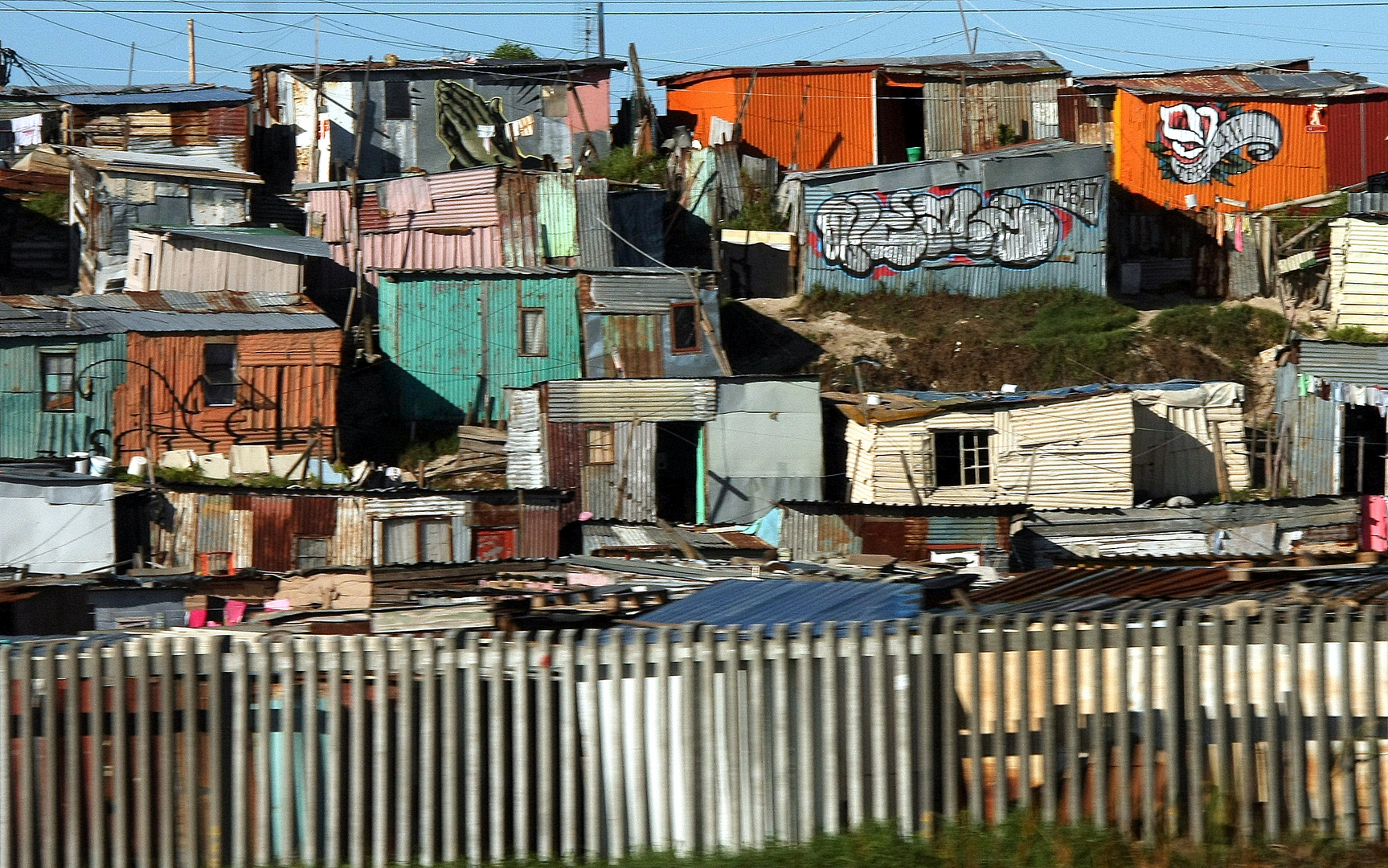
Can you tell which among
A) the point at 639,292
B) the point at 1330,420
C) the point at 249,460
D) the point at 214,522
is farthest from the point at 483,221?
the point at 1330,420

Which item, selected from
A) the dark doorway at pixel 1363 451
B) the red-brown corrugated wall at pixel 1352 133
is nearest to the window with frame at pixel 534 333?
the dark doorway at pixel 1363 451

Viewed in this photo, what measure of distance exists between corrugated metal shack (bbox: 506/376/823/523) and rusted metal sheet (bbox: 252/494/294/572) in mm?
4536

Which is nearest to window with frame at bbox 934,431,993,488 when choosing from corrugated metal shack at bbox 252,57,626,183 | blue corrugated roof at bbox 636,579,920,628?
corrugated metal shack at bbox 252,57,626,183

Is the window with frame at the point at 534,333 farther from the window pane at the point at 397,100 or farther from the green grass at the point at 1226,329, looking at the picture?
the green grass at the point at 1226,329

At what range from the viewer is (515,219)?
32.1 m

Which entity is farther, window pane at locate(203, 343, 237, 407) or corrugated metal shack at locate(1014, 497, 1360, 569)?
window pane at locate(203, 343, 237, 407)

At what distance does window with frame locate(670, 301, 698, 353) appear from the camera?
95.7 ft

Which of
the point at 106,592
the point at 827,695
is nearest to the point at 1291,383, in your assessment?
the point at 106,592

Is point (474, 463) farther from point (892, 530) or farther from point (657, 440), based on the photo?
point (892, 530)

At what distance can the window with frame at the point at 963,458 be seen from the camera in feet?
88.9

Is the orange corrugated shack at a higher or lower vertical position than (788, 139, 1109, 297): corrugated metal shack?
higher

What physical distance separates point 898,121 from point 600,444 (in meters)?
16.2

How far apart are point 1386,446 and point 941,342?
9251 millimetres

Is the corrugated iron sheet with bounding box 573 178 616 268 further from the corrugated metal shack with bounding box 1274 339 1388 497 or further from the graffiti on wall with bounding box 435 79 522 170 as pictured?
the corrugated metal shack with bounding box 1274 339 1388 497
